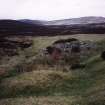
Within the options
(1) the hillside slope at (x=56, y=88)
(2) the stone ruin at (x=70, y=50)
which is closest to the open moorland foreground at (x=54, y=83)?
(1) the hillside slope at (x=56, y=88)

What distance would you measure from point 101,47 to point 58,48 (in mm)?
9046

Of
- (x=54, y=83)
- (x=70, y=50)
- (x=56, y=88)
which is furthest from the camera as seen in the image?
(x=70, y=50)

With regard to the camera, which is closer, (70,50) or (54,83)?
(54,83)

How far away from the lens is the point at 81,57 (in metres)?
52.0

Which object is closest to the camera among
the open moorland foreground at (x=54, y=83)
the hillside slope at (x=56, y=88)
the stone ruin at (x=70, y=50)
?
the hillside slope at (x=56, y=88)

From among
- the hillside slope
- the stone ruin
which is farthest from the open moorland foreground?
the stone ruin

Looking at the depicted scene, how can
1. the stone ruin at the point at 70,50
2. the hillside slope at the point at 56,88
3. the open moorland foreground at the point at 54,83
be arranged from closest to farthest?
the hillside slope at the point at 56,88, the open moorland foreground at the point at 54,83, the stone ruin at the point at 70,50

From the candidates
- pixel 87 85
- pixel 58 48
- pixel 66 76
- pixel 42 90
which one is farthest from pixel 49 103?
pixel 58 48

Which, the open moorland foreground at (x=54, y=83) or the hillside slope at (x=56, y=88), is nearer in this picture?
the hillside slope at (x=56, y=88)

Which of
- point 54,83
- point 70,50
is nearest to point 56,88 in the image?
point 54,83

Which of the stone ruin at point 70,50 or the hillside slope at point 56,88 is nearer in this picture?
the hillside slope at point 56,88

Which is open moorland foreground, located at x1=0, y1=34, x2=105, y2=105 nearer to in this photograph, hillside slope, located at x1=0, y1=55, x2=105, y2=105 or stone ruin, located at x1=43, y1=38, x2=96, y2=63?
hillside slope, located at x1=0, y1=55, x2=105, y2=105

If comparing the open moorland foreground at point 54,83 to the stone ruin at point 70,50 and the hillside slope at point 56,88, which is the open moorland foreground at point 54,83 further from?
the stone ruin at point 70,50

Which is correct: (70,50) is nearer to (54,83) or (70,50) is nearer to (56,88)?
(54,83)
